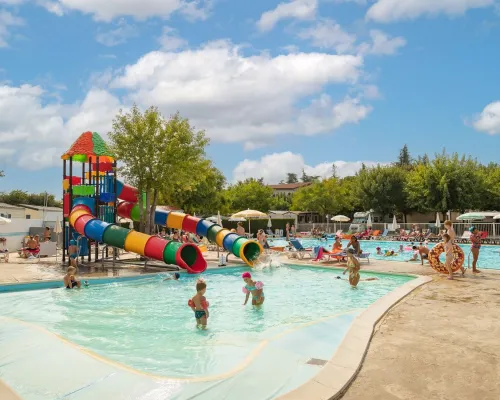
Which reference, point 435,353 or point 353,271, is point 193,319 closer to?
point 435,353

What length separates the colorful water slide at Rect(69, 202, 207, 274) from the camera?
48.1 feet

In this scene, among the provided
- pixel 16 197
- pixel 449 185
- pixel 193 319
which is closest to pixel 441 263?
pixel 193 319

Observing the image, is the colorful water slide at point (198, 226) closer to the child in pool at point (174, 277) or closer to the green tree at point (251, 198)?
the child in pool at point (174, 277)

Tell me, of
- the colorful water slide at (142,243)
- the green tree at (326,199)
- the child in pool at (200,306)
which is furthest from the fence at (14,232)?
the green tree at (326,199)

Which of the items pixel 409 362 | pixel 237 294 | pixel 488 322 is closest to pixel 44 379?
pixel 409 362

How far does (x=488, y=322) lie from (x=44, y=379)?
6296mm

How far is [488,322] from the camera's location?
7.10 meters

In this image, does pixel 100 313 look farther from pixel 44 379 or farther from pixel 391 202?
pixel 391 202

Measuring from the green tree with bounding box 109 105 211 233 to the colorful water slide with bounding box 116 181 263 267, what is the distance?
1.97 feet

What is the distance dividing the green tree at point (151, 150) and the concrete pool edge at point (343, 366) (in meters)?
13.3

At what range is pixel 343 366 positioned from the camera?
495cm

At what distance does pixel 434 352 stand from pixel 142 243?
11037 millimetres

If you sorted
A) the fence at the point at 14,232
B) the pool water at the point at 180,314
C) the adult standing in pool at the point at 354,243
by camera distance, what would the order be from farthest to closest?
the fence at the point at 14,232 → the adult standing in pool at the point at 354,243 → the pool water at the point at 180,314

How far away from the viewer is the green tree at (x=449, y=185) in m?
40.5
